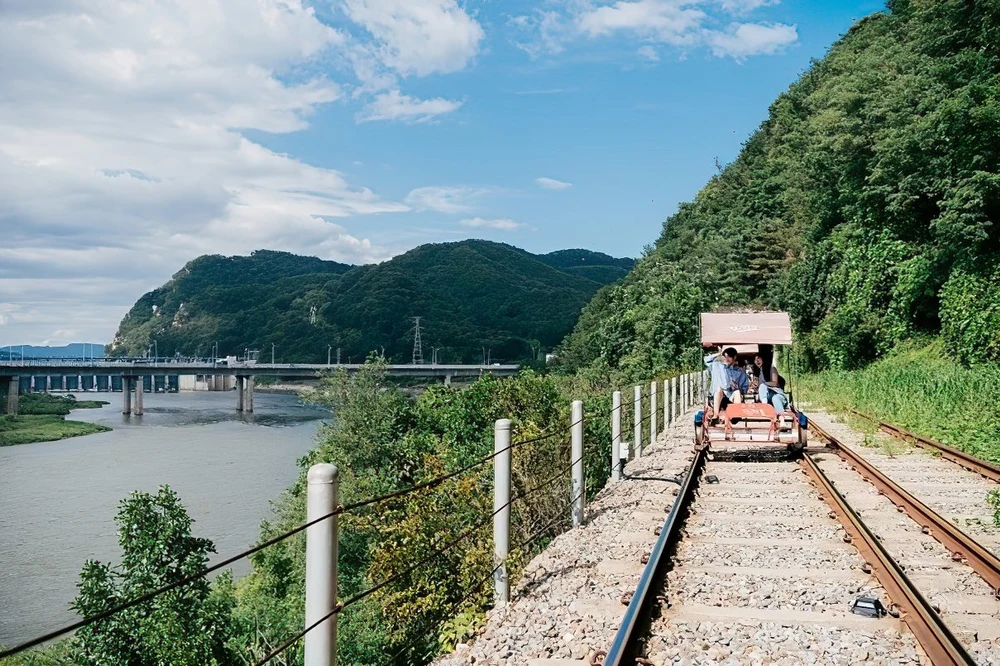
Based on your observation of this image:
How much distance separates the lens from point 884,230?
34250mm

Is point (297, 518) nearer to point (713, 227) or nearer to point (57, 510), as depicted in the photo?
point (57, 510)

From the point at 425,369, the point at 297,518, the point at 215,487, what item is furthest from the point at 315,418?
the point at 297,518

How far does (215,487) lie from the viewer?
1721 inches

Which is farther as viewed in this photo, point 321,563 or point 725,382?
point 725,382

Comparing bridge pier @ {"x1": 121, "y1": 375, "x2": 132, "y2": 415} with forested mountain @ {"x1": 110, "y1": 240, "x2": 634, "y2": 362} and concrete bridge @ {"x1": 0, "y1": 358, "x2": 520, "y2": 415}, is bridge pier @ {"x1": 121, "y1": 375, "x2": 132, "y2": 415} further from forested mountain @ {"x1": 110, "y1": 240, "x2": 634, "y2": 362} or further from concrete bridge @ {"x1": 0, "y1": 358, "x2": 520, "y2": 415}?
forested mountain @ {"x1": 110, "y1": 240, "x2": 634, "y2": 362}

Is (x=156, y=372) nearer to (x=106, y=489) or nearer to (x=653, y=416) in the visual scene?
(x=106, y=489)

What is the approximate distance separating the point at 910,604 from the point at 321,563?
4048 millimetres

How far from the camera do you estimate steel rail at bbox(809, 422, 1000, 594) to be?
6559 millimetres

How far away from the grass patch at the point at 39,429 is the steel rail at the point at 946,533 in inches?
2773

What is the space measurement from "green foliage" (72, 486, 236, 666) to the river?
368 cm

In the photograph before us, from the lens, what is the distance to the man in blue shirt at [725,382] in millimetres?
14797

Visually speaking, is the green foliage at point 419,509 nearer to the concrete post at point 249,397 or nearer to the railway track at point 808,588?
the railway track at point 808,588

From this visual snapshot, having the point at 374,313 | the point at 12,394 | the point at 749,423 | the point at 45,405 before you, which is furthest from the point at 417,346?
the point at 749,423

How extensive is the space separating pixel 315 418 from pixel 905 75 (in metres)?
65.1
